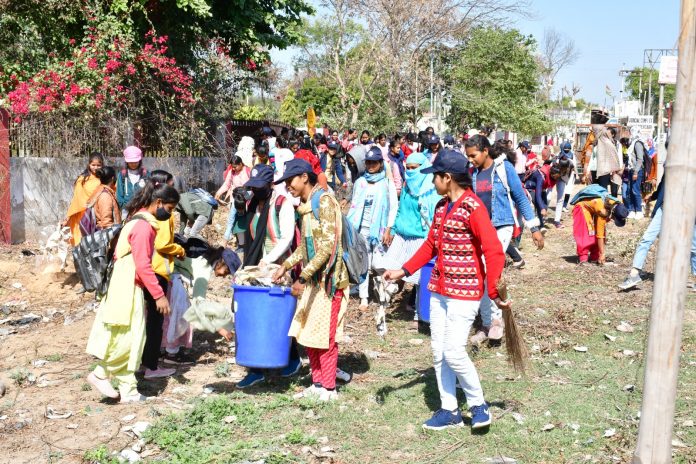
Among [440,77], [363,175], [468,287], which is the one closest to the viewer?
[468,287]

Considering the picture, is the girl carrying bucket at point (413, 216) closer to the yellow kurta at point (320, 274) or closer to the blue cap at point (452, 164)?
the yellow kurta at point (320, 274)

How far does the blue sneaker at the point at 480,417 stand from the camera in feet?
16.3

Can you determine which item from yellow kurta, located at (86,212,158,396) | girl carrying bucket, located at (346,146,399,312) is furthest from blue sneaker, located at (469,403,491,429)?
girl carrying bucket, located at (346,146,399,312)

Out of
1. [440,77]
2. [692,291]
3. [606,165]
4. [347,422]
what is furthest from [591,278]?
[440,77]

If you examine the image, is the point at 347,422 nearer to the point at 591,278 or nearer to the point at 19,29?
the point at 591,278

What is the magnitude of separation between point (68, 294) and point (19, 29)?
8.02 meters

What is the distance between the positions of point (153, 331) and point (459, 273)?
2730mm

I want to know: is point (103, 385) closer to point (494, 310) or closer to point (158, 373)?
point (158, 373)

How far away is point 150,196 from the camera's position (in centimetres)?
579

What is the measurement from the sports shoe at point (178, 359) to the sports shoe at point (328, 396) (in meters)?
1.70

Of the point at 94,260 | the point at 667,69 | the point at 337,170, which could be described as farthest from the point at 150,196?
the point at 667,69

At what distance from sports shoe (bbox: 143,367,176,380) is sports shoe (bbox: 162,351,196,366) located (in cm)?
30

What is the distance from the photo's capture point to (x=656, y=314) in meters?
3.49

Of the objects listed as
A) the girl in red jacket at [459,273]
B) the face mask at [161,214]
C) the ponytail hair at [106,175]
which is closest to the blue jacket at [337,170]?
the ponytail hair at [106,175]
